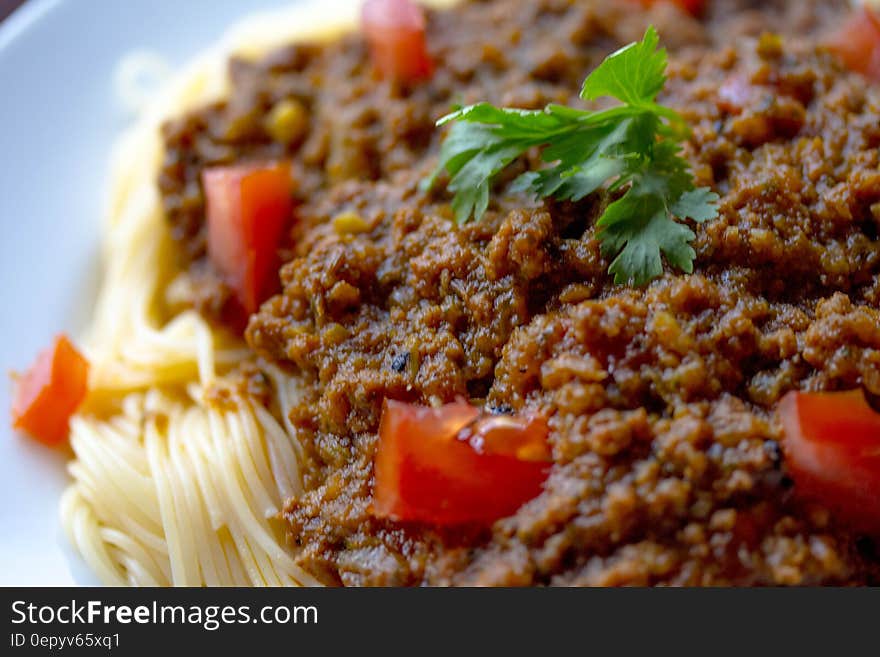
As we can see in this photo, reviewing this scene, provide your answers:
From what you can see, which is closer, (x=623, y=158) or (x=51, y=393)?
(x=623, y=158)

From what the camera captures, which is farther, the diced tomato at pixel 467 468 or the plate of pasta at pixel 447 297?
the diced tomato at pixel 467 468

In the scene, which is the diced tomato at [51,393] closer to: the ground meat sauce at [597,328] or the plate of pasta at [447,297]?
the plate of pasta at [447,297]

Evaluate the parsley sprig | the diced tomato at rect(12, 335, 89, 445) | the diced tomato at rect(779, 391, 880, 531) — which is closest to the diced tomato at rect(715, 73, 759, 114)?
the parsley sprig

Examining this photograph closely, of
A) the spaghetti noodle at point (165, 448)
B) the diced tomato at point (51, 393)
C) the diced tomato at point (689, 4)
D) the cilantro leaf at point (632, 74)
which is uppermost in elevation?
the cilantro leaf at point (632, 74)

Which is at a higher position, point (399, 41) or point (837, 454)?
point (399, 41)

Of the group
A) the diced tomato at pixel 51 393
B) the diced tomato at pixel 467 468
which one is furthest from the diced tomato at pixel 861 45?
the diced tomato at pixel 51 393

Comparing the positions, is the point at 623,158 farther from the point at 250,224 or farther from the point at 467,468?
the point at 250,224

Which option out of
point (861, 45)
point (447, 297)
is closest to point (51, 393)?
point (447, 297)

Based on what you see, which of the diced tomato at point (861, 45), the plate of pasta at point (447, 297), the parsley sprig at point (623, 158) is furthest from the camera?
the diced tomato at point (861, 45)
